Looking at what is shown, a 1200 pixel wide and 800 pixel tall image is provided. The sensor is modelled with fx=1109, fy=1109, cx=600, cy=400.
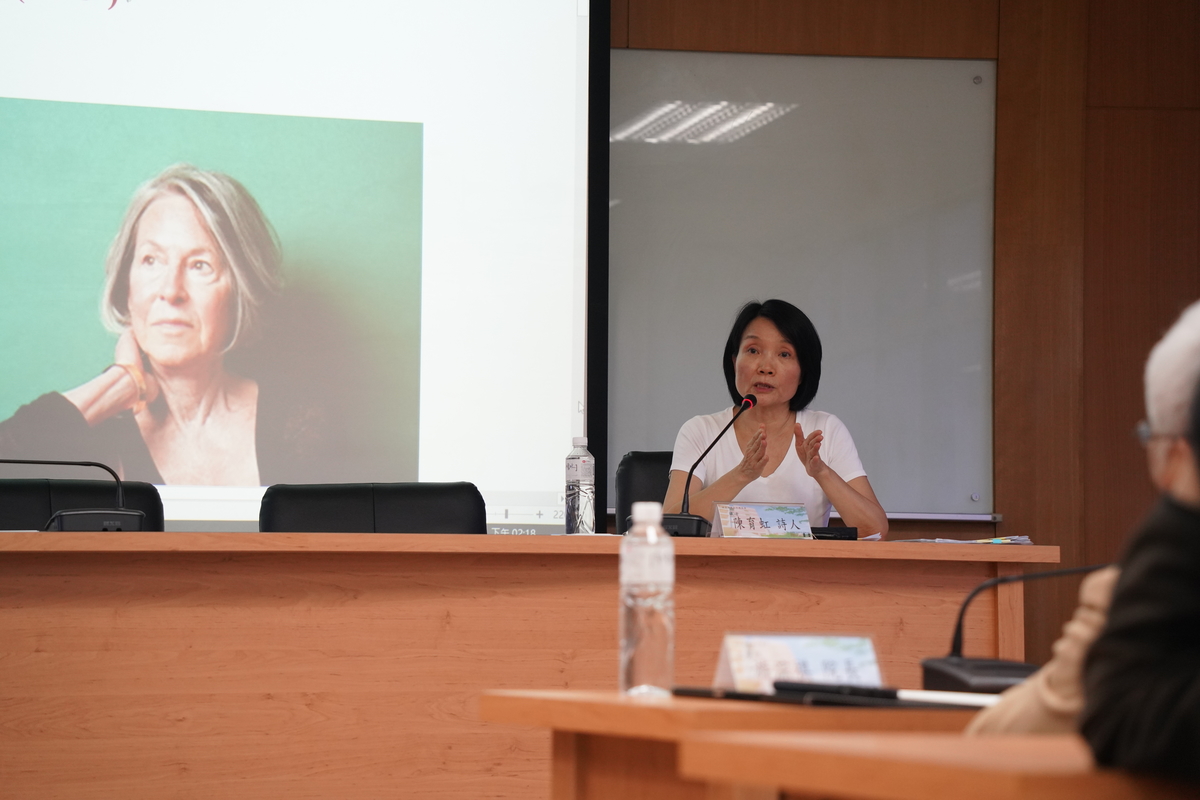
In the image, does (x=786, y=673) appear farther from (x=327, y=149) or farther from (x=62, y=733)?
(x=327, y=149)

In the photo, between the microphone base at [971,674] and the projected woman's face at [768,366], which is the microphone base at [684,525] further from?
the microphone base at [971,674]

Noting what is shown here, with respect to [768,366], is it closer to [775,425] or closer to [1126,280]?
[775,425]

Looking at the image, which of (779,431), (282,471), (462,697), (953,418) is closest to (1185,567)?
(462,697)

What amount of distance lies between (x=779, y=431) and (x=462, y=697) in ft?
4.12

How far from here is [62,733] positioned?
180 centimetres

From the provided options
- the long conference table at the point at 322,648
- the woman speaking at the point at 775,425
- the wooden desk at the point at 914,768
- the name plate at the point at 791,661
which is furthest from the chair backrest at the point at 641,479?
the wooden desk at the point at 914,768

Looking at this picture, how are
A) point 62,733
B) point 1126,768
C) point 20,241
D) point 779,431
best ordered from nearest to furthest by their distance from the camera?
1. point 1126,768
2. point 62,733
3. point 779,431
4. point 20,241

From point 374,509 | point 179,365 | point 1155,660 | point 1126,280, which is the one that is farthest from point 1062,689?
point 1126,280

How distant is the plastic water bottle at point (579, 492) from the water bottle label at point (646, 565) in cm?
139

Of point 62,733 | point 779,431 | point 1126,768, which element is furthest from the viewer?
point 779,431

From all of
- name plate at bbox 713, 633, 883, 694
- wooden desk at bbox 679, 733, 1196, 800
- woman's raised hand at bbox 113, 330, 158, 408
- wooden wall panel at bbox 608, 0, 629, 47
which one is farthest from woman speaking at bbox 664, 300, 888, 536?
wooden desk at bbox 679, 733, 1196, 800

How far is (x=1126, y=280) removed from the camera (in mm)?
3680

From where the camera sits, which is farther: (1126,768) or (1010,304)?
(1010,304)

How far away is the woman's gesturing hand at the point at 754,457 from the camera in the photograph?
2.44m
